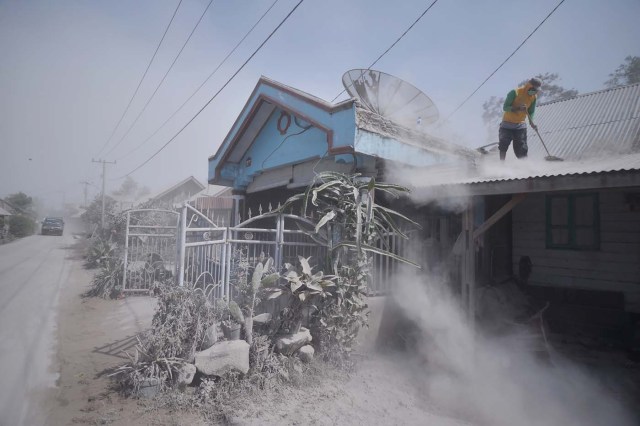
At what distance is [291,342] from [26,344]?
518 cm

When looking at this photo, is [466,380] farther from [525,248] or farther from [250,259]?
[525,248]

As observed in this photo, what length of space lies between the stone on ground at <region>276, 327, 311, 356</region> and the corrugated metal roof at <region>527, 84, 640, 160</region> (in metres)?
7.28

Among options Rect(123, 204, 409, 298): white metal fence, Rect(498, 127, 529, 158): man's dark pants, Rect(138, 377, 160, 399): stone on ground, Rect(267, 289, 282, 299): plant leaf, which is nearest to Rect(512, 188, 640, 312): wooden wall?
Rect(498, 127, 529, 158): man's dark pants

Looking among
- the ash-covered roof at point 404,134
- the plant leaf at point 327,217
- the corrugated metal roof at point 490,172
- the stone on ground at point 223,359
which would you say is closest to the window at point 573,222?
the corrugated metal roof at point 490,172

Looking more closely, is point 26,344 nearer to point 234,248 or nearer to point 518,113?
point 234,248

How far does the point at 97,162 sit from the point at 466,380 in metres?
36.8

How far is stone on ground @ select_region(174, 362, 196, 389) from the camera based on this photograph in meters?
3.94

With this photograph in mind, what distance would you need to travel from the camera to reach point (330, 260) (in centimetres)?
510

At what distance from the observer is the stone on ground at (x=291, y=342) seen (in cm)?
452

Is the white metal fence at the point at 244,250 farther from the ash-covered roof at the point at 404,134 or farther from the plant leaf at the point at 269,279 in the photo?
the ash-covered roof at the point at 404,134

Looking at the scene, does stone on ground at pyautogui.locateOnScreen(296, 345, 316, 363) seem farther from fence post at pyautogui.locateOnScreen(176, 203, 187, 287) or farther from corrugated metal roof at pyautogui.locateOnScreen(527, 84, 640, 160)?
corrugated metal roof at pyautogui.locateOnScreen(527, 84, 640, 160)

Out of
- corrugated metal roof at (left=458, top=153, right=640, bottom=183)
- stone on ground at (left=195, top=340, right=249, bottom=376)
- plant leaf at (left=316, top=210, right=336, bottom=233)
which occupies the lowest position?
stone on ground at (left=195, top=340, right=249, bottom=376)

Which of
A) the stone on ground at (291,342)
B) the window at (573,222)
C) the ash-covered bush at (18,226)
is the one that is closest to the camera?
the stone on ground at (291,342)

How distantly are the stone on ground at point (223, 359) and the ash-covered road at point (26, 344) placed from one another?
5.61 feet
